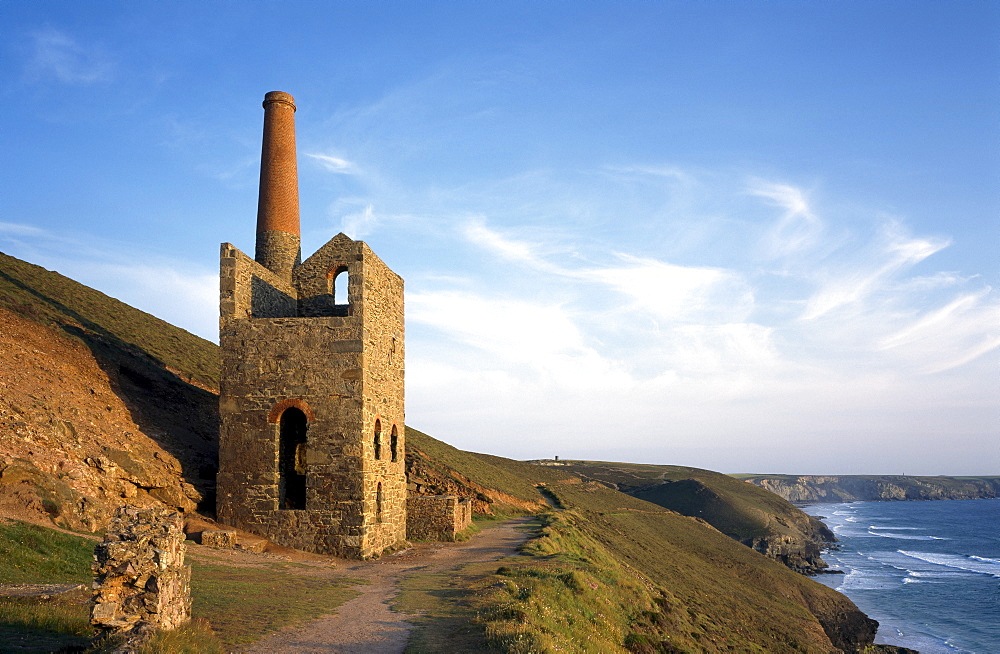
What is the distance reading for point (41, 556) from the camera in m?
13.5

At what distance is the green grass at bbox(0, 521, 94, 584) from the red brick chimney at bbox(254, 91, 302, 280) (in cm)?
1363

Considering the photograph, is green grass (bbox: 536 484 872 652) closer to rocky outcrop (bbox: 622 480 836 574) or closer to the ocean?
the ocean

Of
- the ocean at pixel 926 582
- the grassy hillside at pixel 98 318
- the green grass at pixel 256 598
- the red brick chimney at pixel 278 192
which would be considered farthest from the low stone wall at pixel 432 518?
the ocean at pixel 926 582

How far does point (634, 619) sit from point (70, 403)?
58.2ft

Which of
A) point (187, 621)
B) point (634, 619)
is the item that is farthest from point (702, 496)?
point (187, 621)

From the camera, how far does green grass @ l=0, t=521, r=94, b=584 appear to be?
41.3ft

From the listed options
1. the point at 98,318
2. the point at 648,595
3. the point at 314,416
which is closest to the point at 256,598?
the point at 314,416

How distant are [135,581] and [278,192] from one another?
20398 millimetres

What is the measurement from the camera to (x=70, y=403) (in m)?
21.0

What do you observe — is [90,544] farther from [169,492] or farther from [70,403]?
[70,403]

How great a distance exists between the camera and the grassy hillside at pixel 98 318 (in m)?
27.8

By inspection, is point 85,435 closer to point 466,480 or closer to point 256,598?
point 256,598

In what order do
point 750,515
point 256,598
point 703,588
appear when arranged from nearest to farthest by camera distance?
point 256,598
point 703,588
point 750,515

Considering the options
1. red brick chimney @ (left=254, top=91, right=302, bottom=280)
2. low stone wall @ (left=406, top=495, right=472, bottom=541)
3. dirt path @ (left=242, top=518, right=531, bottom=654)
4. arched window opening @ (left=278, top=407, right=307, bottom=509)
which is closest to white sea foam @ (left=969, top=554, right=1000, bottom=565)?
low stone wall @ (left=406, top=495, right=472, bottom=541)
